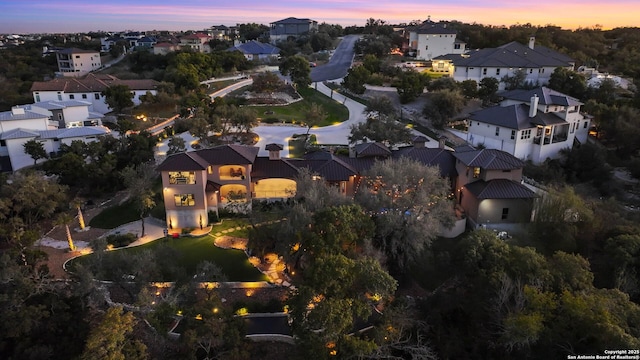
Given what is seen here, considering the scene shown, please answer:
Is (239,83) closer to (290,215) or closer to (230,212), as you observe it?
(230,212)

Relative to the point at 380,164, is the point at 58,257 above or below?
below

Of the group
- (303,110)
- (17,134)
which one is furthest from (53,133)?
(303,110)

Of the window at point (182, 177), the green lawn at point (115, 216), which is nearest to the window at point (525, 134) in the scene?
the window at point (182, 177)

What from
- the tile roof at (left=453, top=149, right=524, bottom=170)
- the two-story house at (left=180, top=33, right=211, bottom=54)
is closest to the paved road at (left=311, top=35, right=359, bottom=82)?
the two-story house at (left=180, top=33, right=211, bottom=54)

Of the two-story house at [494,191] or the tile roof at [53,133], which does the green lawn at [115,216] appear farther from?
the two-story house at [494,191]

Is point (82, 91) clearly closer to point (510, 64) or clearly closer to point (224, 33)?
point (510, 64)

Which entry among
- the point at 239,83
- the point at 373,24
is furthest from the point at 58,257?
the point at 373,24
